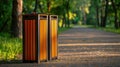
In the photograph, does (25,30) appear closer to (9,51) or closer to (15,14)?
(9,51)

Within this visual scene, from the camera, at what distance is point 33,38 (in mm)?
11719

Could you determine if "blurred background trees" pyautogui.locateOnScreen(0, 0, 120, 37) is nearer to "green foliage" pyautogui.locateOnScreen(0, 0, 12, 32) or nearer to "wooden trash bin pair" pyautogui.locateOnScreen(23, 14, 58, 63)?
"green foliage" pyautogui.locateOnScreen(0, 0, 12, 32)

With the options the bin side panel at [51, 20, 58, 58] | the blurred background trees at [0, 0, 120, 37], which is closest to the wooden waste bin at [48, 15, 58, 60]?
the bin side panel at [51, 20, 58, 58]

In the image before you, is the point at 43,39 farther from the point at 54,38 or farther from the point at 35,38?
the point at 54,38

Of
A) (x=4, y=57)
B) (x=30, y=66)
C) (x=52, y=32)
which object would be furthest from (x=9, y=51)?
(x=30, y=66)

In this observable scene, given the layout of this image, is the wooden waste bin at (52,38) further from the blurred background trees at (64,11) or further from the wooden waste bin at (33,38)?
the blurred background trees at (64,11)

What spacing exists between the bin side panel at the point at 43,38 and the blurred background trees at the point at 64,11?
11.1m

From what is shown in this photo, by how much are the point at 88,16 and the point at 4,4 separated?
113708 millimetres

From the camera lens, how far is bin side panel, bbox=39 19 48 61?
1183 centimetres

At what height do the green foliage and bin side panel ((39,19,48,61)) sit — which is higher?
the green foliage

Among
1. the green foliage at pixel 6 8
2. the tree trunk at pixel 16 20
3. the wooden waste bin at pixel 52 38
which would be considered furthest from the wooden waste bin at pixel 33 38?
the green foliage at pixel 6 8

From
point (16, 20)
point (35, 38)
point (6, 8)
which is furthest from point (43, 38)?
point (6, 8)

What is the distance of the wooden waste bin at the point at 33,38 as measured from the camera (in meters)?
11.6

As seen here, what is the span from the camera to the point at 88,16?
146 meters
